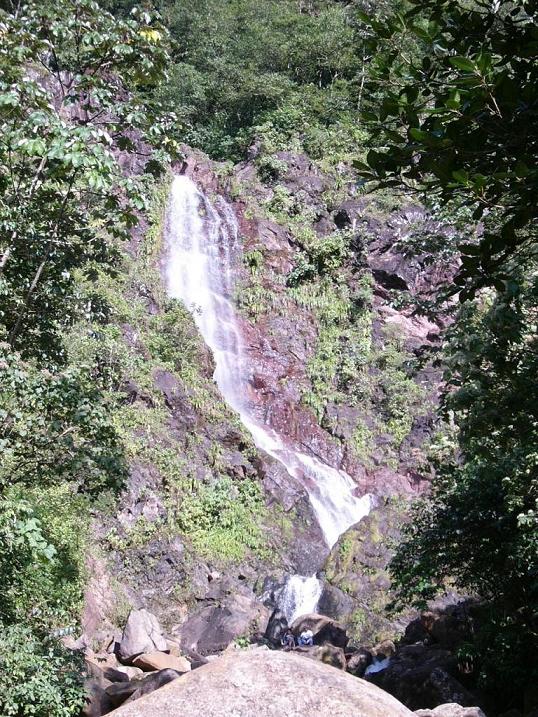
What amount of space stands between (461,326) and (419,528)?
16.0 ft

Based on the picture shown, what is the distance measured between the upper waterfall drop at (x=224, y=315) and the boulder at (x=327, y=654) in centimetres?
628

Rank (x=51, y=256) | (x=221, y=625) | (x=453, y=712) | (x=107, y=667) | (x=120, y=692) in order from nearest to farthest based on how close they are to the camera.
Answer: (x=51, y=256) → (x=453, y=712) → (x=120, y=692) → (x=107, y=667) → (x=221, y=625)

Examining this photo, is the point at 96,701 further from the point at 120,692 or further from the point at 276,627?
the point at 276,627

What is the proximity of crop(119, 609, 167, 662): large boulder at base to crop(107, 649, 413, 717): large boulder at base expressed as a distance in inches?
339

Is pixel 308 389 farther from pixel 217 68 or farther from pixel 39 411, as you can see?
pixel 217 68

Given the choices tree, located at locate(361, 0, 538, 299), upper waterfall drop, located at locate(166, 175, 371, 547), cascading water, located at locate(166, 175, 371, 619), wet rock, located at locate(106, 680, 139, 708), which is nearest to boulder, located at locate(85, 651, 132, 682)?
wet rock, located at locate(106, 680, 139, 708)

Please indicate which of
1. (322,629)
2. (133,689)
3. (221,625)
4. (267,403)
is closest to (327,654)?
(322,629)

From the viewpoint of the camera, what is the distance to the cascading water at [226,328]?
20.2 meters

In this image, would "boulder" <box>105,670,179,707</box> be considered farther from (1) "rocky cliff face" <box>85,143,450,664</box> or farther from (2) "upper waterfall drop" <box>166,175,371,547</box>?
(2) "upper waterfall drop" <box>166,175,371,547</box>

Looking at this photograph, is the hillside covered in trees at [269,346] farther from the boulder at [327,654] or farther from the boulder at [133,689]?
the boulder at [133,689]

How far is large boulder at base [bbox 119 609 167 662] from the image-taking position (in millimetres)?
11828

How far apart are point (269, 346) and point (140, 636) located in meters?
15.4

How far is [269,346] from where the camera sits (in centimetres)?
2623

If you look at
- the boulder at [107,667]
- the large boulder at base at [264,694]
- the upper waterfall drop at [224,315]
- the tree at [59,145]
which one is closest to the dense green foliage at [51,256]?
the tree at [59,145]
